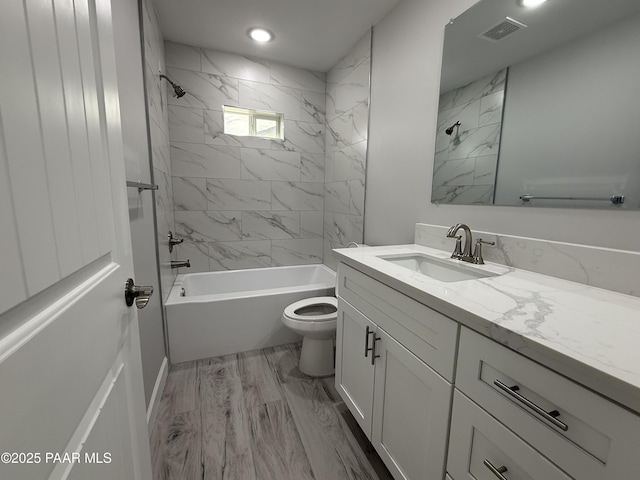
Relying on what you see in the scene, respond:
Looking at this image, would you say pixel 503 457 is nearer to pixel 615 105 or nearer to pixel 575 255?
pixel 575 255

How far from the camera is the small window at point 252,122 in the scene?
265cm

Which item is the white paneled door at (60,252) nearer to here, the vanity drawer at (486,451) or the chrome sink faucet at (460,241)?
the vanity drawer at (486,451)

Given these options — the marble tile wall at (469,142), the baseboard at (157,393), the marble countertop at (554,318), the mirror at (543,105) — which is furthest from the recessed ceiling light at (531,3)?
the baseboard at (157,393)

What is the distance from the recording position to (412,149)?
5.79 ft

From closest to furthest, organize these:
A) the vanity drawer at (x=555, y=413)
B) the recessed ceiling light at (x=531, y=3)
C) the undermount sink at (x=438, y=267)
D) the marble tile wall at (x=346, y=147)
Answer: the vanity drawer at (x=555, y=413) < the recessed ceiling light at (x=531, y=3) < the undermount sink at (x=438, y=267) < the marble tile wall at (x=346, y=147)

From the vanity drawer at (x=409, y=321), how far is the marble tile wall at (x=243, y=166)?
1694 mm

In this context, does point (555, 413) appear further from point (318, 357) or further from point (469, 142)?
point (318, 357)

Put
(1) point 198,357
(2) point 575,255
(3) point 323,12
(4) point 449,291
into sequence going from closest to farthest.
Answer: (4) point 449,291 → (2) point 575,255 → (3) point 323,12 → (1) point 198,357

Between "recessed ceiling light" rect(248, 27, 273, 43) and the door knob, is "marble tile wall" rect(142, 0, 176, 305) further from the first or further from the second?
the door knob

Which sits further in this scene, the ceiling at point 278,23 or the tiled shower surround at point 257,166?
the tiled shower surround at point 257,166

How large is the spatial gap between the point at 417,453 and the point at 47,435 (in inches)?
40.3

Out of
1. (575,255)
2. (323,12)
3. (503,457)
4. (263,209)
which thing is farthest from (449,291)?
(263,209)

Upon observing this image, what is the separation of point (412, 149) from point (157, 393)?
83.3 inches

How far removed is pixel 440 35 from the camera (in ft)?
5.02
